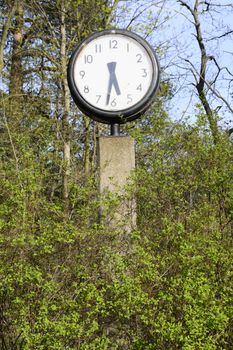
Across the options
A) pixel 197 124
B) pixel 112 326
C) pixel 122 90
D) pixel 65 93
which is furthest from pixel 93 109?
pixel 65 93

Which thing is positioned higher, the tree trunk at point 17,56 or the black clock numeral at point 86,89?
the tree trunk at point 17,56

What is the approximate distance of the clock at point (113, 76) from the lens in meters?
5.12

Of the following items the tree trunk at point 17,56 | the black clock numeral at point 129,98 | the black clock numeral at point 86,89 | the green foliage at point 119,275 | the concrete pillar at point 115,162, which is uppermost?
the tree trunk at point 17,56

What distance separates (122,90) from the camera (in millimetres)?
5156

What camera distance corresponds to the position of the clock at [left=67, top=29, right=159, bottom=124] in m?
5.12

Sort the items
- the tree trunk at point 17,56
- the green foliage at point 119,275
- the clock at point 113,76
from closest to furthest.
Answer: the green foliage at point 119,275 < the clock at point 113,76 < the tree trunk at point 17,56

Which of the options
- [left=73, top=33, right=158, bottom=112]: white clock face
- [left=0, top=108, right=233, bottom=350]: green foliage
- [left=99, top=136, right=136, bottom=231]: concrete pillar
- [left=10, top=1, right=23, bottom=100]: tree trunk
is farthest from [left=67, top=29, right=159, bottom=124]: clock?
[left=10, top=1, right=23, bottom=100]: tree trunk

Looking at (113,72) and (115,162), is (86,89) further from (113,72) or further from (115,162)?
(115,162)

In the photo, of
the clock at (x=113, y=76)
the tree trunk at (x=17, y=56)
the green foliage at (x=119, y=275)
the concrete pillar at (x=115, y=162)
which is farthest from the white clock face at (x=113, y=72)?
the tree trunk at (x=17, y=56)

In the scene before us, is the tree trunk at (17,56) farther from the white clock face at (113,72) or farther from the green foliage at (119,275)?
the green foliage at (119,275)

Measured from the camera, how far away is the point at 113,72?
17.1 ft

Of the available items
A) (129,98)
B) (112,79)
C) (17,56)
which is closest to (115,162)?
(129,98)

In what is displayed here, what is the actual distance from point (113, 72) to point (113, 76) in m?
0.03

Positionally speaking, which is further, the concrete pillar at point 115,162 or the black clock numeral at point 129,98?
the black clock numeral at point 129,98
